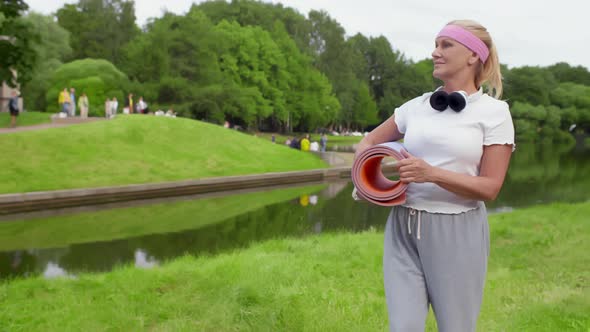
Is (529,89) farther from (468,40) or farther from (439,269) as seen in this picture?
(439,269)

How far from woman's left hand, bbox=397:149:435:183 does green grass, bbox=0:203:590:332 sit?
2497 mm

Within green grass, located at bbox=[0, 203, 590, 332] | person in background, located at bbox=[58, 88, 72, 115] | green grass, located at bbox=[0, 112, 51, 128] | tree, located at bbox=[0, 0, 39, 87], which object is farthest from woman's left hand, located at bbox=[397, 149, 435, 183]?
person in background, located at bbox=[58, 88, 72, 115]

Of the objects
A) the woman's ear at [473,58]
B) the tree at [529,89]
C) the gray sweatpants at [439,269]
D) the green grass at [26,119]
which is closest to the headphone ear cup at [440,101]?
the woman's ear at [473,58]

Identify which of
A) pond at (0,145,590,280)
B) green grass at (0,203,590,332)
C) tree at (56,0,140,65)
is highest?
tree at (56,0,140,65)

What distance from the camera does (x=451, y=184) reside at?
2.48 meters

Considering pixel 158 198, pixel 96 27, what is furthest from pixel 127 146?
pixel 96 27

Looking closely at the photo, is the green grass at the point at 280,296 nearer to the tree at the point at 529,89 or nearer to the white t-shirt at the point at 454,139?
the white t-shirt at the point at 454,139

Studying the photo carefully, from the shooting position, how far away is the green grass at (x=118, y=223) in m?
12.3

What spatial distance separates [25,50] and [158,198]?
→ 6.54 m

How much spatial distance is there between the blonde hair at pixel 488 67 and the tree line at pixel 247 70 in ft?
47.1

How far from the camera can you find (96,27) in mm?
64438

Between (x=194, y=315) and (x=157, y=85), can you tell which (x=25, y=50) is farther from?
(x=157, y=85)

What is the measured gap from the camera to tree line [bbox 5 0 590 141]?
3878 cm

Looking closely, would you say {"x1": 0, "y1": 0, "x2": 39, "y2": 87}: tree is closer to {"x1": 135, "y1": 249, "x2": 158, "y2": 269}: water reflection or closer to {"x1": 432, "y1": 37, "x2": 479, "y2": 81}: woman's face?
{"x1": 135, "y1": 249, "x2": 158, "y2": 269}: water reflection
